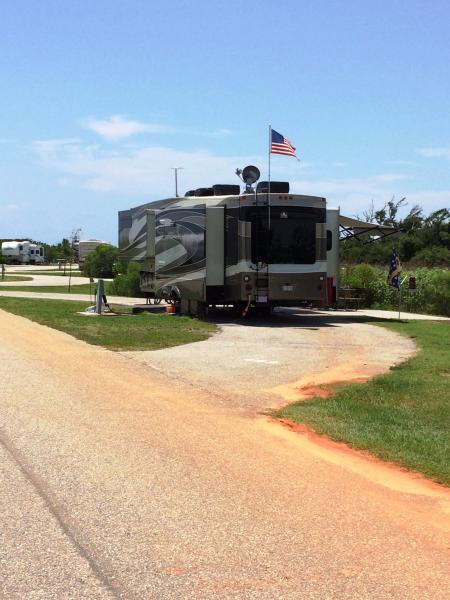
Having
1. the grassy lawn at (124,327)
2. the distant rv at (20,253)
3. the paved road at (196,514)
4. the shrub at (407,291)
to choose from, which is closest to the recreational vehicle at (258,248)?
the grassy lawn at (124,327)

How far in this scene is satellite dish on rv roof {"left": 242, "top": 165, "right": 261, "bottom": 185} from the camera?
2135cm

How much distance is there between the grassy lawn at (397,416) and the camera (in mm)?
7082

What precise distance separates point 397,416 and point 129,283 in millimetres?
27369

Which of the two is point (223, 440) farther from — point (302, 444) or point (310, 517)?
point (310, 517)

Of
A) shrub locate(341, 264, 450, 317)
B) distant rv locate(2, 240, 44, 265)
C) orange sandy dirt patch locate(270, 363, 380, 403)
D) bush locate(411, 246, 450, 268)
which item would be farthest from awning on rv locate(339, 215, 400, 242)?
distant rv locate(2, 240, 44, 265)

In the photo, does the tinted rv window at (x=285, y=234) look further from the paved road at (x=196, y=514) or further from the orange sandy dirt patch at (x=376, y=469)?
the orange sandy dirt patch at (x=376, y=469)

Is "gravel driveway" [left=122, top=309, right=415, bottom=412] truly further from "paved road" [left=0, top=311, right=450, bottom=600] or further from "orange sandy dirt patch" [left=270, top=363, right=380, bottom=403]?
"paved road" [left=0, top=311, right=450, bottom=600]

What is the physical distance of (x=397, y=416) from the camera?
8648 mm

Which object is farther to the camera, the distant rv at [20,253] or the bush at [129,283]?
the distant rv at [20,253]

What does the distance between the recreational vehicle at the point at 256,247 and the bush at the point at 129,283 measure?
522 inches

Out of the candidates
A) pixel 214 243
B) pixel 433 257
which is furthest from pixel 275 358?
pixel 433 257

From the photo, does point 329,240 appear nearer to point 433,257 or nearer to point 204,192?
point 204,192

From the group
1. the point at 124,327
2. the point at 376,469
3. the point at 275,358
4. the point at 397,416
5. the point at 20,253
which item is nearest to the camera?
the point at 376,469

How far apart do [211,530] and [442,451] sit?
303 cm
